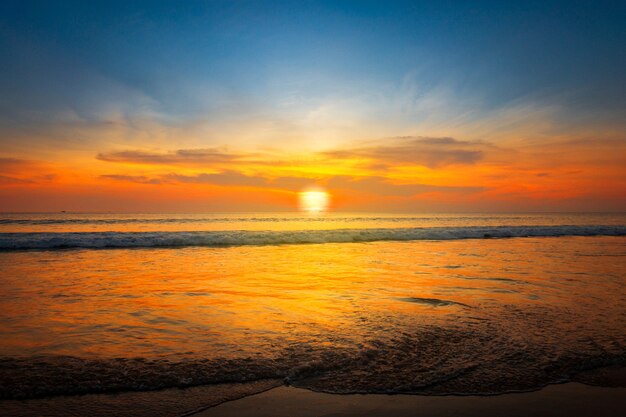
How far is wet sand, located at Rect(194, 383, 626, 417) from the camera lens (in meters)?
3.27

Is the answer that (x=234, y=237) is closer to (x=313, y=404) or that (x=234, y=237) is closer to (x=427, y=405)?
(x=313, y=404)

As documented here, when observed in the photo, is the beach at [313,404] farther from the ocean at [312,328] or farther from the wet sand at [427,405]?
the ocean at [312,328]

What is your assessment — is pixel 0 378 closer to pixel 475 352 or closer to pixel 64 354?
pixel 64 354

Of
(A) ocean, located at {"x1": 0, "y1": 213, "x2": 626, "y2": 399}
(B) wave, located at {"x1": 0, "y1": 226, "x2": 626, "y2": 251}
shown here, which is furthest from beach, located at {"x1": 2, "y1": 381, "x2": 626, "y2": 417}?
(B) wave, located at {"x1": 0, "y1": 226, "x2": 626, "y2": 251}

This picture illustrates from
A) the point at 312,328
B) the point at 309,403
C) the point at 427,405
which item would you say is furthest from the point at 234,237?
the point at 427,405

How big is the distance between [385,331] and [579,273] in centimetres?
840

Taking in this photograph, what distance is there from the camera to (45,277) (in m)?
10.3

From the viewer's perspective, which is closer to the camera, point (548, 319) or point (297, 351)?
point (297, 351)

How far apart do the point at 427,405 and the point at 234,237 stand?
22439mm

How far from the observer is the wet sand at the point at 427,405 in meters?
3.27

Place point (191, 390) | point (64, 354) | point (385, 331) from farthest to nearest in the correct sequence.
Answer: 1. point (385, 331)
2. point (64, 354)
3. point (191, 390)

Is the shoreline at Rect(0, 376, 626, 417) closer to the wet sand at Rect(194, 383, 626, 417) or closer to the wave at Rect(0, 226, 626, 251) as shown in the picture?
the wet sand at Rect(194, 383, 626, 417)

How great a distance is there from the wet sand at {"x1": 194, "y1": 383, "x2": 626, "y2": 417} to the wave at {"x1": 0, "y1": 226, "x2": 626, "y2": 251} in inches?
780

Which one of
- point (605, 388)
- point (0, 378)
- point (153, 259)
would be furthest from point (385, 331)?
point (153, 259)
